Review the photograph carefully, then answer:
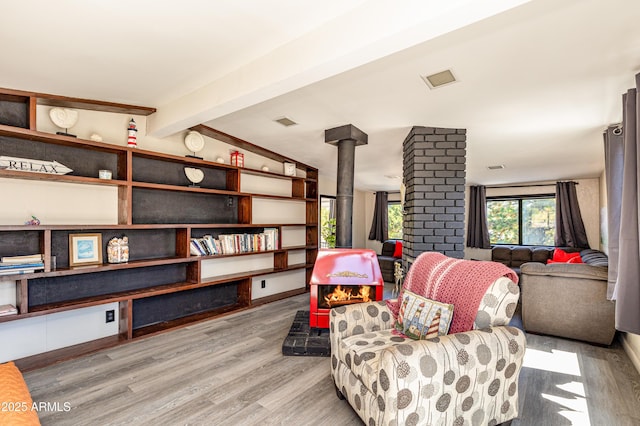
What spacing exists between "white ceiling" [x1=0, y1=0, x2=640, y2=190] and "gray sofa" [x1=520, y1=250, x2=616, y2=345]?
1.47 m

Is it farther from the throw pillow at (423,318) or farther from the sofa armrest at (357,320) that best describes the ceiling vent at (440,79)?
the sofa armrest at (357,320)

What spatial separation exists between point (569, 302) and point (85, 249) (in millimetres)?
4695

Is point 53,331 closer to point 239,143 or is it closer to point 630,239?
point 239,143

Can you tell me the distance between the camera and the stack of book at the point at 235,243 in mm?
3668

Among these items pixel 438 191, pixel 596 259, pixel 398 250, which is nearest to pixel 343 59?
pixel 438 191

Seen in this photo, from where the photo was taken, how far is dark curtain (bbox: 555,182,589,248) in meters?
5.70

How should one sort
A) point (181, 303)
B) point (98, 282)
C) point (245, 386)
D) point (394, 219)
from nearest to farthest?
point (245, 386) → point (98, 282) → point (181, 303) → point (394, 219)

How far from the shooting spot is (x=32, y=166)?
2.52m

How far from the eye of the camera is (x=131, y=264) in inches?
118

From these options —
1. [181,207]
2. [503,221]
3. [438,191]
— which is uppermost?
[438,191]

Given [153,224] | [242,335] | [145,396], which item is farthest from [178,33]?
[242,335]

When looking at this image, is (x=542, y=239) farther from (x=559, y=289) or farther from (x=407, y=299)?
(x=407, y=299)

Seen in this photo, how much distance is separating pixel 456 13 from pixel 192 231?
11.4 feet

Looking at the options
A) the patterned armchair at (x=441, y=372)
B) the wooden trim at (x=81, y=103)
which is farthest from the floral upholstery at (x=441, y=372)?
the wooden trim at (x=81, y=103)
